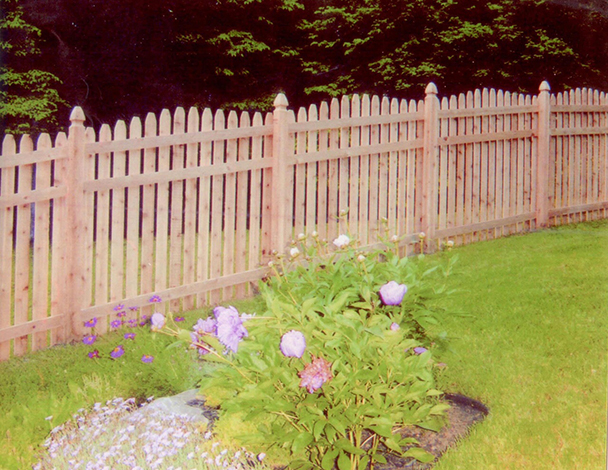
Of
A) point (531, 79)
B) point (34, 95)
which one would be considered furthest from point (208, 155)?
point (531, 79)

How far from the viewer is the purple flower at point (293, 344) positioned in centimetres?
222

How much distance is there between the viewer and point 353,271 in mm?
2830

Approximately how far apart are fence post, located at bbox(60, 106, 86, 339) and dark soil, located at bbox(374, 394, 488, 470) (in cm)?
250

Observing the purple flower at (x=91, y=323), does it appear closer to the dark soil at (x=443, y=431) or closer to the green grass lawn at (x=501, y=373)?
the green grass lawn at (x=501, y=373)

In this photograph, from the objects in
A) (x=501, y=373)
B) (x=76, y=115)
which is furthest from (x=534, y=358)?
(x=76, y=115)

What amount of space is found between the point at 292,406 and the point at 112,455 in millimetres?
783

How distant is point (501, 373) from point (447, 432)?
0.69 metres

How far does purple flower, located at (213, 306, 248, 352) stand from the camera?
244 centimetres

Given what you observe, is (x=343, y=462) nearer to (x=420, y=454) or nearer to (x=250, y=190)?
(x=420, y=454)

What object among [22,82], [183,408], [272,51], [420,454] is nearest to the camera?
[420,454]

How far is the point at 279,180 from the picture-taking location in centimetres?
541

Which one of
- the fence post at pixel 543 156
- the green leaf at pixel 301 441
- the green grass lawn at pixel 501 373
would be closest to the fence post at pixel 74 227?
the green grass lawn at pixel 501 373

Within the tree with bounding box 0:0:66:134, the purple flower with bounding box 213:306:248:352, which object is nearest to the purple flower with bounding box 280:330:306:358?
the purple flower with bounding box 213:306:248:352

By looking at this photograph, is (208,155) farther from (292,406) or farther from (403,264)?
(292,406)
